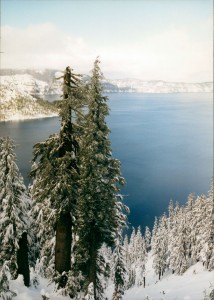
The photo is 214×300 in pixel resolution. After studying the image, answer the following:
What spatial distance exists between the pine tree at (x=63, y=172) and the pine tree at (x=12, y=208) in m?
4.12

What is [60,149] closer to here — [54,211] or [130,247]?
[54,211]

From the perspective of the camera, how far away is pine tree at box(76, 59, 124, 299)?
17625 mm

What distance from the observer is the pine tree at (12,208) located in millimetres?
20062

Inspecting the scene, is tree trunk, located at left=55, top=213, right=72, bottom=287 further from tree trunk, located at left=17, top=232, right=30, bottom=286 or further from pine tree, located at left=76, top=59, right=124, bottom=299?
tree trunk, located at left=17, top=232, right=30, bottom=286

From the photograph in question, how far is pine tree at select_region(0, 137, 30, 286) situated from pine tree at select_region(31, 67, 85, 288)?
13.5 ft

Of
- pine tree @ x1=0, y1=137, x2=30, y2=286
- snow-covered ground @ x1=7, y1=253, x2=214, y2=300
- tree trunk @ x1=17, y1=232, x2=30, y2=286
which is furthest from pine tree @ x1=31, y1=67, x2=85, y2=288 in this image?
pine tree @ x1=0, y1=137, x2=30, y2=286

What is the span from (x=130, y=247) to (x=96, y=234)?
4273 inches

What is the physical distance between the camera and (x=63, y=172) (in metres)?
15.1

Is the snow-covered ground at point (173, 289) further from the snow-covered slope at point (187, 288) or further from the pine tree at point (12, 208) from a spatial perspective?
the pine tree at point (12, 208)

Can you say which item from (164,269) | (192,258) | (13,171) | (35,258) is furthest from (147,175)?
(13,171)

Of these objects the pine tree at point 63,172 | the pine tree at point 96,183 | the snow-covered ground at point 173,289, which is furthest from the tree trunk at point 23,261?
the pine tree at point 63,172

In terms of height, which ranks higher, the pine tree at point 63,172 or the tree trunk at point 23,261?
the pine tree at point 63,172

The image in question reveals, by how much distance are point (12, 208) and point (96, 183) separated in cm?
628

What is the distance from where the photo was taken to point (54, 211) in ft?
51.9
